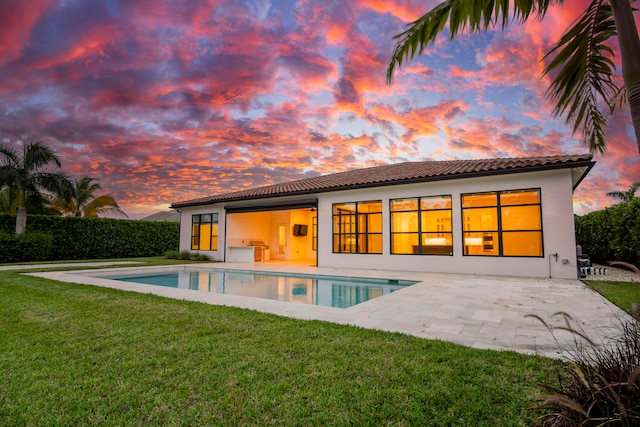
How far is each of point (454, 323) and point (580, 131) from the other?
2.73 metres

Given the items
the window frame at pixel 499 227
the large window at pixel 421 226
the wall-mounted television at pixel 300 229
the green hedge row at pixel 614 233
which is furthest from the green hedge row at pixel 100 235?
the green hedge row at pixel 614 233

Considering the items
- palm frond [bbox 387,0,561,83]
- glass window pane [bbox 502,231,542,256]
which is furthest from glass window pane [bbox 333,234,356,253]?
palm frond [bbox 387,0,561,83]

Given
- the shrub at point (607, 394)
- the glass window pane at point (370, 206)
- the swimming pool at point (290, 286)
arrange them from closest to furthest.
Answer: the shrub at point (607, 394), the swimming pool at point (290, 286), the glass window pane at point (370, 206)

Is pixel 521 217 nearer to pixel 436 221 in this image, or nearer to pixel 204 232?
pixel 436 221

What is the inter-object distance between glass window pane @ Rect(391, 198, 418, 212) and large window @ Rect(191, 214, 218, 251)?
1056 centimetres

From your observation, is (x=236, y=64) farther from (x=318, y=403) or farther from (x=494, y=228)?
(x=318, y=403)

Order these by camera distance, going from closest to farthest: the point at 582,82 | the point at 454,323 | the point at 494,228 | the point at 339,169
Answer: the point at 582,82
the point at 454,323
the point at 494,228
the point at 339,169

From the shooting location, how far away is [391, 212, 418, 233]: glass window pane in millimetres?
11992

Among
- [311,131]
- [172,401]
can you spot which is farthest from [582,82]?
[311,131]

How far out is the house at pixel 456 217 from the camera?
950 cm

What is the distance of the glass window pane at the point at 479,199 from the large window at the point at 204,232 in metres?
13.1

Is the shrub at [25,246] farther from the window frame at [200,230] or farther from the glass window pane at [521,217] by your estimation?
the glass window pane at [521,217]

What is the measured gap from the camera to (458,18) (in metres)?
2.67

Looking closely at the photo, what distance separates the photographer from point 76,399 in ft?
7.69
